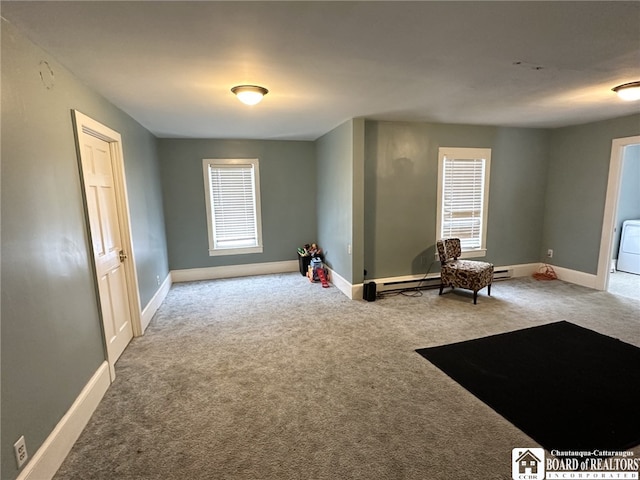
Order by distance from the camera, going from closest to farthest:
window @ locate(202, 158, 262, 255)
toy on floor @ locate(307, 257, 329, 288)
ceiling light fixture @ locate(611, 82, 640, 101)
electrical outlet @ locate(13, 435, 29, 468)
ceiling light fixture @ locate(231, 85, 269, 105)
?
electrical outlet @ locate(13, 435, 29, 468) → ceiling light fixture @ locate(231, 85, 269, 105) → ceiling light fixture @ locate(611, 82, 640, 101) → toy on floor @ locate(307, 257, 329, 288) → window @ locate(202, 158, 262, 255)

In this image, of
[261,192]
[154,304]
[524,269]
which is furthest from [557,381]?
[261,192]

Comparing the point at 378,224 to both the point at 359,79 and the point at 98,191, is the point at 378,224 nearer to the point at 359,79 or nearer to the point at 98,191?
the point at 359,79

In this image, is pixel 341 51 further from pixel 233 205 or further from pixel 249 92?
pixel 233 205

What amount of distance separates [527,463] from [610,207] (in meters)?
4.38

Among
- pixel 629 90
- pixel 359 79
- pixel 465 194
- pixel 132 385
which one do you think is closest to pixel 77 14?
pixel 359 79

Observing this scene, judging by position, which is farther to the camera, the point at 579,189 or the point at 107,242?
the point at 579,189

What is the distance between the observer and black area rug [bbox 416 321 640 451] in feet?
6.51

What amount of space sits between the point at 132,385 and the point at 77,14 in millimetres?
2570

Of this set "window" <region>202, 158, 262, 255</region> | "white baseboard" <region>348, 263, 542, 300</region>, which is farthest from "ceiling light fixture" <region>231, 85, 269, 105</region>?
"window" <region>202, 158, 262, 255</region>

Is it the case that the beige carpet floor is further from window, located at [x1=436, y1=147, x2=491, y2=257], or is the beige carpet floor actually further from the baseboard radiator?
window, located at [x1=436, y1=147, x2=491, y2=257]

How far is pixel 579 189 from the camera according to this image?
489cm

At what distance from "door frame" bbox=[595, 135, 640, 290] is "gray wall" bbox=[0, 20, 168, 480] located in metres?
6.29

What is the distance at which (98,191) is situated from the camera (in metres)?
2.77

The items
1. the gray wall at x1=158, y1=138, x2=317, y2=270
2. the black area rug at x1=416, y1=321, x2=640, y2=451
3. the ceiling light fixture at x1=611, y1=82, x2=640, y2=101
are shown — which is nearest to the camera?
the black area rug at x1=416, y1=321, x2=640, y2=451
